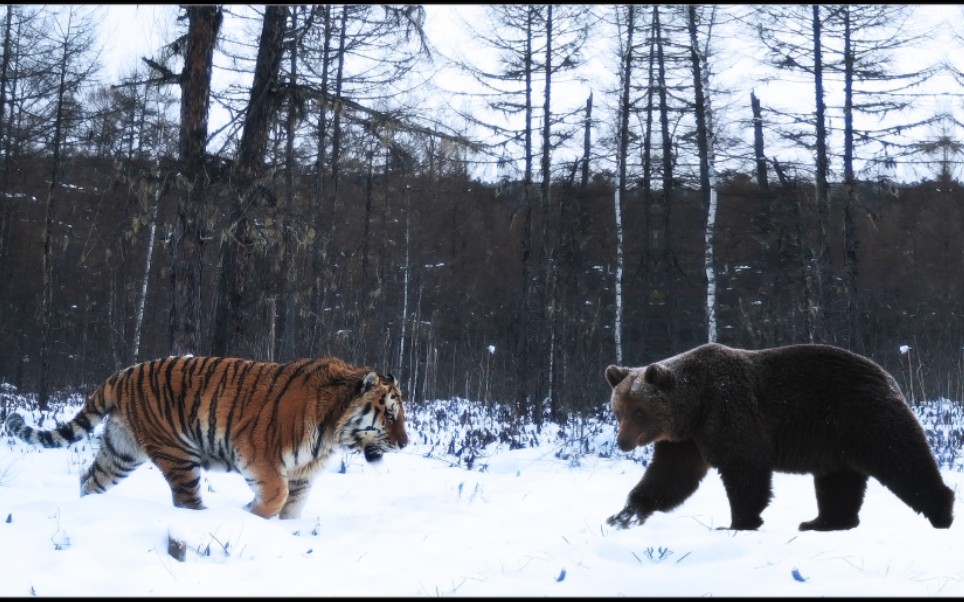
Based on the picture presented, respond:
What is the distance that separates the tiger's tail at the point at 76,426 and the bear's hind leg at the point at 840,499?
5551 mm

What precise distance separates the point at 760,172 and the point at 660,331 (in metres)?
5.63

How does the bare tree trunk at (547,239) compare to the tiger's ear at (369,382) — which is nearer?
the tiger's ear at (369,382)

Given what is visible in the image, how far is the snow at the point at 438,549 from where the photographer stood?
3656mm

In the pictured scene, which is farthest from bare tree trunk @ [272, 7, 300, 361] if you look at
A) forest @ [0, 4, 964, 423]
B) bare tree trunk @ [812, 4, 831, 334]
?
bare tree trunk @ [812, 4, 831, 334]

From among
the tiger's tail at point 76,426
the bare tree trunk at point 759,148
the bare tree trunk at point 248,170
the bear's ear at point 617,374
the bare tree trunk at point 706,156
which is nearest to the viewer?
the tiger's tail at point 76,426

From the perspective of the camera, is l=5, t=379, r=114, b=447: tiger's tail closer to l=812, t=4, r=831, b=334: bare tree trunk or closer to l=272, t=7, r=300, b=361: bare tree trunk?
l=272, t=7, r=300, b=361: bare tree trunk

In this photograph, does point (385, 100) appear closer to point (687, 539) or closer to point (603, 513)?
point (603, 513)

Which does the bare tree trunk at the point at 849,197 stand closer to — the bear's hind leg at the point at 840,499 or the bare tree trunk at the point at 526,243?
the bare tree trunk at the point at 526,243

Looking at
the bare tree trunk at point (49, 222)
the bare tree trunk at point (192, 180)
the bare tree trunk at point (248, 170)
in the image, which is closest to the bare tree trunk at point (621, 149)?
the bare tree trunk at point (248, 170)

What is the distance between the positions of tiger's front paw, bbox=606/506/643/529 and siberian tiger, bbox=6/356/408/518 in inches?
69.4

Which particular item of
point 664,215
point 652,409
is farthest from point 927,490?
point 664,215

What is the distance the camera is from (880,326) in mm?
25906

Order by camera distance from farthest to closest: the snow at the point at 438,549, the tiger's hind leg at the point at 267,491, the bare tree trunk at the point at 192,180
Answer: the bare tree trunk at the point at 192,180
the tiger's hind leg at the point at 267,491
the snow at the point at 438,549

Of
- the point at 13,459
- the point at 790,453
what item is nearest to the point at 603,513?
the point at 790,453
